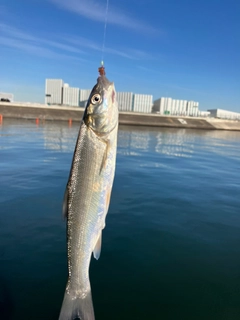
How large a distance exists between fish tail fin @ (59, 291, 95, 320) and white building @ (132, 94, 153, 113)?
125446mm

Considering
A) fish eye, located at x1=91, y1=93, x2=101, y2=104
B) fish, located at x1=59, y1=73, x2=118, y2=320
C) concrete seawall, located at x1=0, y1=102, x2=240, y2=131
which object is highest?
concrete seawall, located at x1=0, y1=102, x2=240, y2=131

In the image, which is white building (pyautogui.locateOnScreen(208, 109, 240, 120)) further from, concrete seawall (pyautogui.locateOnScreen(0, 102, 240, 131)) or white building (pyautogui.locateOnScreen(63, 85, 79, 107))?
white building (pyautogui.locateOnScreen(63, 85, 79, 107))

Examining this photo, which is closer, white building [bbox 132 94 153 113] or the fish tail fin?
the fish tail fin

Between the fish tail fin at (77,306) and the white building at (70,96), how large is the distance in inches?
4731

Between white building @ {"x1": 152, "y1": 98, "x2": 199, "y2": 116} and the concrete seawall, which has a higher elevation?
white building @ {"x1": 152, "y1": 98, "x2": 199, "y2": 116}

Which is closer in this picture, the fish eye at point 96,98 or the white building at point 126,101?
the fish eye at point 96,98

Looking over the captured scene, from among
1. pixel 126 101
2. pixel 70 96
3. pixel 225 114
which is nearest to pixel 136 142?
pixel 70 96

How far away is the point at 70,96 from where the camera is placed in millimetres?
120125

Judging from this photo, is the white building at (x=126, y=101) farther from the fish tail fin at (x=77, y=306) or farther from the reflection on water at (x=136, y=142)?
the fish tail fin at (x=77, y=306)

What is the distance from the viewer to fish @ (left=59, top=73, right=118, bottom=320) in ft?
10.3

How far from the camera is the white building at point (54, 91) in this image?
11869 cm

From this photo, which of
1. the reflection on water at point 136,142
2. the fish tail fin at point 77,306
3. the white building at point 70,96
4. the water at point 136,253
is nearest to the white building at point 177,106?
the white building at point 70,96

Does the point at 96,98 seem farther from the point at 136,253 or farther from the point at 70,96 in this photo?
the point at 70,96

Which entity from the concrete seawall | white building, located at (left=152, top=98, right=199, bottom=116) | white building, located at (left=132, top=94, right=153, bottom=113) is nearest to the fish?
the concrete seawall
